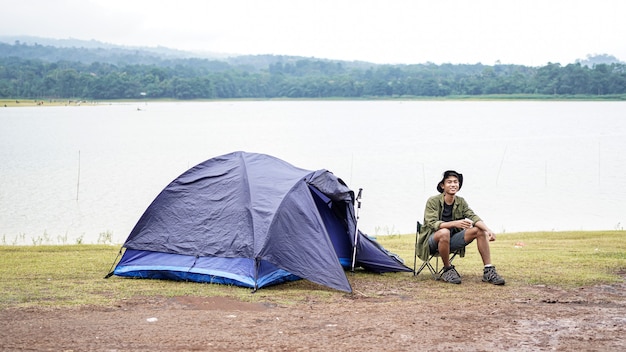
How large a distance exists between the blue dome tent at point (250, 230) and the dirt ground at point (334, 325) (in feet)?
2.41

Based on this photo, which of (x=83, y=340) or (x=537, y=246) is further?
(x=537, y=246)

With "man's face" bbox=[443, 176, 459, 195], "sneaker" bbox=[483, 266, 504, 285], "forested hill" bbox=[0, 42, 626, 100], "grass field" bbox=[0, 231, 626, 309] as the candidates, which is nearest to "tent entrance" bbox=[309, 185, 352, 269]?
"grass field" bbox=[0, 231, 626, 309]

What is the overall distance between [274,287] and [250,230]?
0.76 meters

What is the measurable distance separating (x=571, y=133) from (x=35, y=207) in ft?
173

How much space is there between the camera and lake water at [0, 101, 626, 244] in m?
23.0

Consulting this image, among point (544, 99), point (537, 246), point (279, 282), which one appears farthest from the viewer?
point (544, 99)

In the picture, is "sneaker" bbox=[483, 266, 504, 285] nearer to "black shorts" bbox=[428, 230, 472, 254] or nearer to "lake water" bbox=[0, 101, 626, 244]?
"black shorts" bbox=[428, 230, 472, 254]

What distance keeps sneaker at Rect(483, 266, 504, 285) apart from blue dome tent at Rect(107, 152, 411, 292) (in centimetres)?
133

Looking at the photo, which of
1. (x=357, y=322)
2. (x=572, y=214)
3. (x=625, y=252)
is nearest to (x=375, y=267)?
(x=357, y=322)

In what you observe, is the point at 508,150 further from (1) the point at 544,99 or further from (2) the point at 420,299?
(1) the point at 544,99

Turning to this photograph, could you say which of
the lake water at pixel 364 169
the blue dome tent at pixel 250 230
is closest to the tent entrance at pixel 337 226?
the blue dome tent at pixel 250 230

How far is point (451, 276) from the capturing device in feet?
31.8

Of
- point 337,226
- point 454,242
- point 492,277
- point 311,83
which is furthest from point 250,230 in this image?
point 311,83

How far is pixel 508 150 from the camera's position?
51.8m
